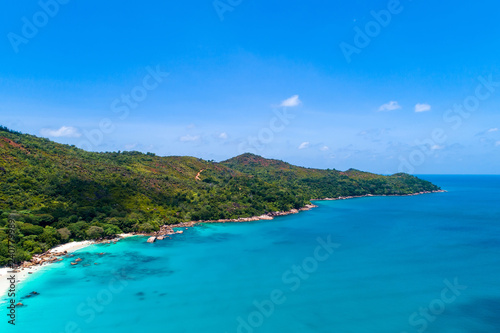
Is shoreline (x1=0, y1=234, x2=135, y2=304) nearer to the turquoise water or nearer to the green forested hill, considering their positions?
the green forested hill

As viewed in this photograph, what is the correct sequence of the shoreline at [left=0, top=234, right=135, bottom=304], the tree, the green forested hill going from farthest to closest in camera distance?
the tree → the green forested hill → the shoreline at [left=0, top=234, right=135, bottom=304]

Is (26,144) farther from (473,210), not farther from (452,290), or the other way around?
(473,210)

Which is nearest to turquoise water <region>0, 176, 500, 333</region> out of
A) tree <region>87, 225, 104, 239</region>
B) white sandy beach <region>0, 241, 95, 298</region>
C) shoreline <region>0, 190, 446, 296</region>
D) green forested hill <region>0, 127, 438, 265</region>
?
white sandy beach <region>0, 241, 95, 298</region>

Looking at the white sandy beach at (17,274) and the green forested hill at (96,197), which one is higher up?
the green forested hill at (96,197)

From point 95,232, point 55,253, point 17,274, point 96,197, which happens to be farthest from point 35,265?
point 96,197

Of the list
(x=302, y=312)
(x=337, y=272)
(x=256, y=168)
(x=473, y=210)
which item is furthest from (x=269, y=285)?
(x=256, y=168)

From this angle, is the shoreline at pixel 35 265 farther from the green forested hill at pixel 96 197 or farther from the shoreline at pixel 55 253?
the green forested hill at pixel 96 197

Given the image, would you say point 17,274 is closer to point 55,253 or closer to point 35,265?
point 35,265

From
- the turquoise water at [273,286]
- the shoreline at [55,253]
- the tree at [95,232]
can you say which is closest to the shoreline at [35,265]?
the shoreline at [55,253]
